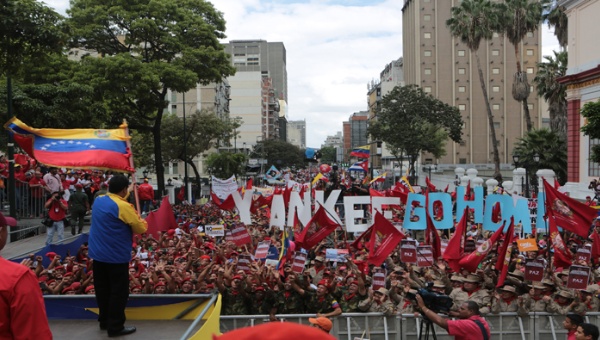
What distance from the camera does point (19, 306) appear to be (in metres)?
2.71

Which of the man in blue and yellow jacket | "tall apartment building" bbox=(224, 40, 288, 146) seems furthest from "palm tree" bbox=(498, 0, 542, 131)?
the man in blue and yellow jacket

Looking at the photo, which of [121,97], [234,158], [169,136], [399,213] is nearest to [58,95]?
[121,97]

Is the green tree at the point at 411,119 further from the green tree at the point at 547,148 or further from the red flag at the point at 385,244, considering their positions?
the red flag at the point at 385,244

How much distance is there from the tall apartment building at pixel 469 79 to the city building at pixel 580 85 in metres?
Result: 46.5

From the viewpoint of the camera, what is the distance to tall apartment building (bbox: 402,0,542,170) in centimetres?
7938

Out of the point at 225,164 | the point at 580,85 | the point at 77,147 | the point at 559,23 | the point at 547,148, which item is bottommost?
the point at 225,164

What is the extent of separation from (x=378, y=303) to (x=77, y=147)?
14.8 ft

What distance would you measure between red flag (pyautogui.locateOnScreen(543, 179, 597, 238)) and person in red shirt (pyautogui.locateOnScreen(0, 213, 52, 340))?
1083 cm

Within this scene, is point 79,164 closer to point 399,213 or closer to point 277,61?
point 399,213

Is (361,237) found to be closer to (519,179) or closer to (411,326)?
(411,326)

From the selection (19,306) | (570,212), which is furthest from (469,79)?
(19,306)

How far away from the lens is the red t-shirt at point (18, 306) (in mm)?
2711

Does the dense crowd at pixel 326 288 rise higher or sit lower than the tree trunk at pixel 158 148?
lower

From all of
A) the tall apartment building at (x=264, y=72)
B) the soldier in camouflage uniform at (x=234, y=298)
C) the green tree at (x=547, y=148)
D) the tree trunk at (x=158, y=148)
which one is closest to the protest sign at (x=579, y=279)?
the soldier in camouflage uniform at (x=234, y=298)
